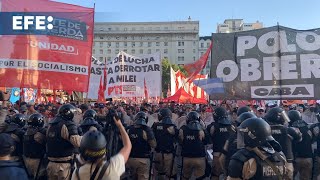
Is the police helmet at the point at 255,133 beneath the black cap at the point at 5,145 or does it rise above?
above

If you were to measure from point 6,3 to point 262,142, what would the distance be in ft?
33.3

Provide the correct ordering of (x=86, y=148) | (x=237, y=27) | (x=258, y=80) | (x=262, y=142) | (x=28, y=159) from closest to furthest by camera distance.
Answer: (x=86, y=148), (x=262, y=142), (x=28, y=159), (x=258, y=80), (x=237, y=27)

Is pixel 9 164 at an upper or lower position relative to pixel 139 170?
upper

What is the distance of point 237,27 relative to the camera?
12569cm

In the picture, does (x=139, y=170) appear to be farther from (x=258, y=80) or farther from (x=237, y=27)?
→ (x=237, y=27)

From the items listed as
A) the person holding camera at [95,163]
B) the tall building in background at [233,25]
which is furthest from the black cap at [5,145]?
the tall building in background at [233,25]

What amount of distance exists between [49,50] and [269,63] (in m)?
6.58

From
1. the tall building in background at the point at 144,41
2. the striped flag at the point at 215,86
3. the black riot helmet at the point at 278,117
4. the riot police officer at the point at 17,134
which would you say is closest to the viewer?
the black riot helmet at the point at 278,117

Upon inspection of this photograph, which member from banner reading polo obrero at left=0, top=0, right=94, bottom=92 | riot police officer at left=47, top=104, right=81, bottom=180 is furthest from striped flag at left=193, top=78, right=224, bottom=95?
riot police officer at left=47, top=104, right=81, bottom=180

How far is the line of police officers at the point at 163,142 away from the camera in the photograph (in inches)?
246

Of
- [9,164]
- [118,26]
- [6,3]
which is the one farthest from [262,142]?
[118,26]

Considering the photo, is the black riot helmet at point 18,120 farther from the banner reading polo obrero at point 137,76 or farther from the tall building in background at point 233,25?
the tall building in background at point 233,25

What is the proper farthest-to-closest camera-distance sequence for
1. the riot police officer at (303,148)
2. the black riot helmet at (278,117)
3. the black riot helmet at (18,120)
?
the black riot helmet at (18,120) < the riot police officer at (303,148) < the black riot helmet at (278,117)

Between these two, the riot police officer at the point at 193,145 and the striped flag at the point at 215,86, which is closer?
the riot police officer at the point at 193,145
